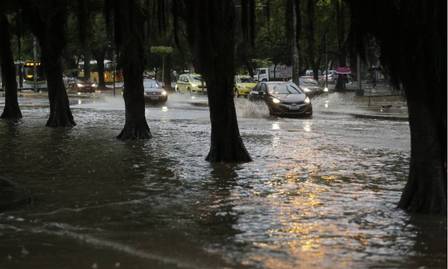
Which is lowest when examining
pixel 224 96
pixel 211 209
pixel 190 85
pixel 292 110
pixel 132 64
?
pixel 211 209

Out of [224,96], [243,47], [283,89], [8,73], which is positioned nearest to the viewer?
[224,96]

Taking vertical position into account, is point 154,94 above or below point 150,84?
below

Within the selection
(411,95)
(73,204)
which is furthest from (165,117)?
(411,95)

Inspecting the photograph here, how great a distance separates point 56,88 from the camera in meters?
24.0

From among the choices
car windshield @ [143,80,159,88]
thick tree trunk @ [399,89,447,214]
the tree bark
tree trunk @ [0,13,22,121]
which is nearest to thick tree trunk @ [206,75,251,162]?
thick tree trunk @ [399,89,447,214]

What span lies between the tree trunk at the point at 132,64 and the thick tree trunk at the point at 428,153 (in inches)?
430

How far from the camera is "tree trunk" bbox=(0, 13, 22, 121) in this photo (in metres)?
26.9

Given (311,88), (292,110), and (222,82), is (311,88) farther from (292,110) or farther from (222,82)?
(222,82)

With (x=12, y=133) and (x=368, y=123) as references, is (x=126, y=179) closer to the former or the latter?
(x=12, y=133)

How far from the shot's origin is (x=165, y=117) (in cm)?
2962

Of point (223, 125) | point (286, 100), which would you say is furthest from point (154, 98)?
point (223, 125)

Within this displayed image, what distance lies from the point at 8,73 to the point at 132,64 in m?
10.8

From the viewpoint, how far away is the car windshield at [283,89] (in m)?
30.7

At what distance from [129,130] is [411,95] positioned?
11887 mm
